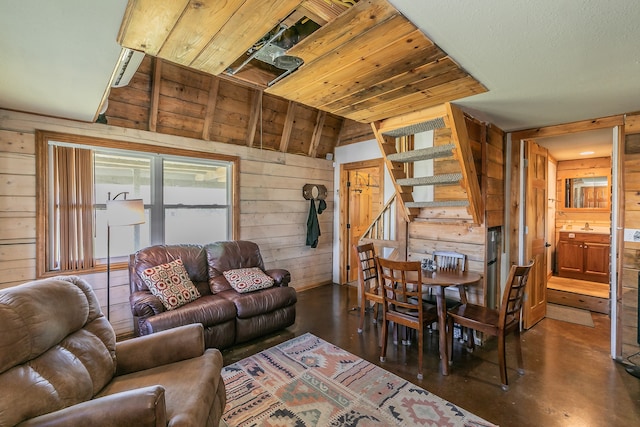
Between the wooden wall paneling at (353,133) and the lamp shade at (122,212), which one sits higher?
the wooden wall paneling at (353,133)

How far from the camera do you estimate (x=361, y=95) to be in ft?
7.77

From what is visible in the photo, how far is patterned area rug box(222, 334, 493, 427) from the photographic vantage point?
1.90 m

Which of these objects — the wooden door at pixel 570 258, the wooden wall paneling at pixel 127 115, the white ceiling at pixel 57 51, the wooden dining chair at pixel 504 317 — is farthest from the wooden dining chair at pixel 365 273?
the wooden door at pixel 570 258

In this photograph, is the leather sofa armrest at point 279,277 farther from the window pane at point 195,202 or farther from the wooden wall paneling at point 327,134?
the wooden wall paneling at point 327,134

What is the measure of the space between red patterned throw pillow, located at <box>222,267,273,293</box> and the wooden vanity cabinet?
512 centimetres

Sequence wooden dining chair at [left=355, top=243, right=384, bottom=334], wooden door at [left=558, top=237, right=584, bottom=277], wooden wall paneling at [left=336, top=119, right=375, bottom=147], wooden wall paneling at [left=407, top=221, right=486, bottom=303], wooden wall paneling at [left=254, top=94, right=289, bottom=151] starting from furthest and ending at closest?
wooden door at [left=558, top=237, right=584, bottom=277]
wooden wall paneling at [left=336, top=119, right=375, bottom=147]
wooden wall paneling at [left=254, top=94, right=289, bottom=151]
wooden dining chair at [left=355, top=243, right=384, bottom=334]
wooden wall paneling at [left=407, top=221, right=486, bottom=303]

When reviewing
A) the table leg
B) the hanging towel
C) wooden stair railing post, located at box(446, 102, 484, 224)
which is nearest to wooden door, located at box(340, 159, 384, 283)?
the hanging towel

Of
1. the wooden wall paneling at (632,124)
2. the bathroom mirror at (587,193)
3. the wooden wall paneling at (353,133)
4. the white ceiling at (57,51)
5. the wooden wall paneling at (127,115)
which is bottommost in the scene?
the bathroom mirror at (587,193)

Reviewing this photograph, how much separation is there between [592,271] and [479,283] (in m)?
3.31

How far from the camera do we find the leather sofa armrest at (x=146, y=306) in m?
2.54

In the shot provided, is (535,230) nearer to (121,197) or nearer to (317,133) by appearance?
(317,133)

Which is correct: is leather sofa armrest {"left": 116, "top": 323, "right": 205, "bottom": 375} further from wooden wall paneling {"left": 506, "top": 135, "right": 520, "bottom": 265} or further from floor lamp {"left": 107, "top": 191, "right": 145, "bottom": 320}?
wooden wall paneling {"left": 506, "top": 135, "right": 520, "bottom": 265}

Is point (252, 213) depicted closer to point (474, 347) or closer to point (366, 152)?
point (366, 152)

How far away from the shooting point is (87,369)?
145 centimetres
